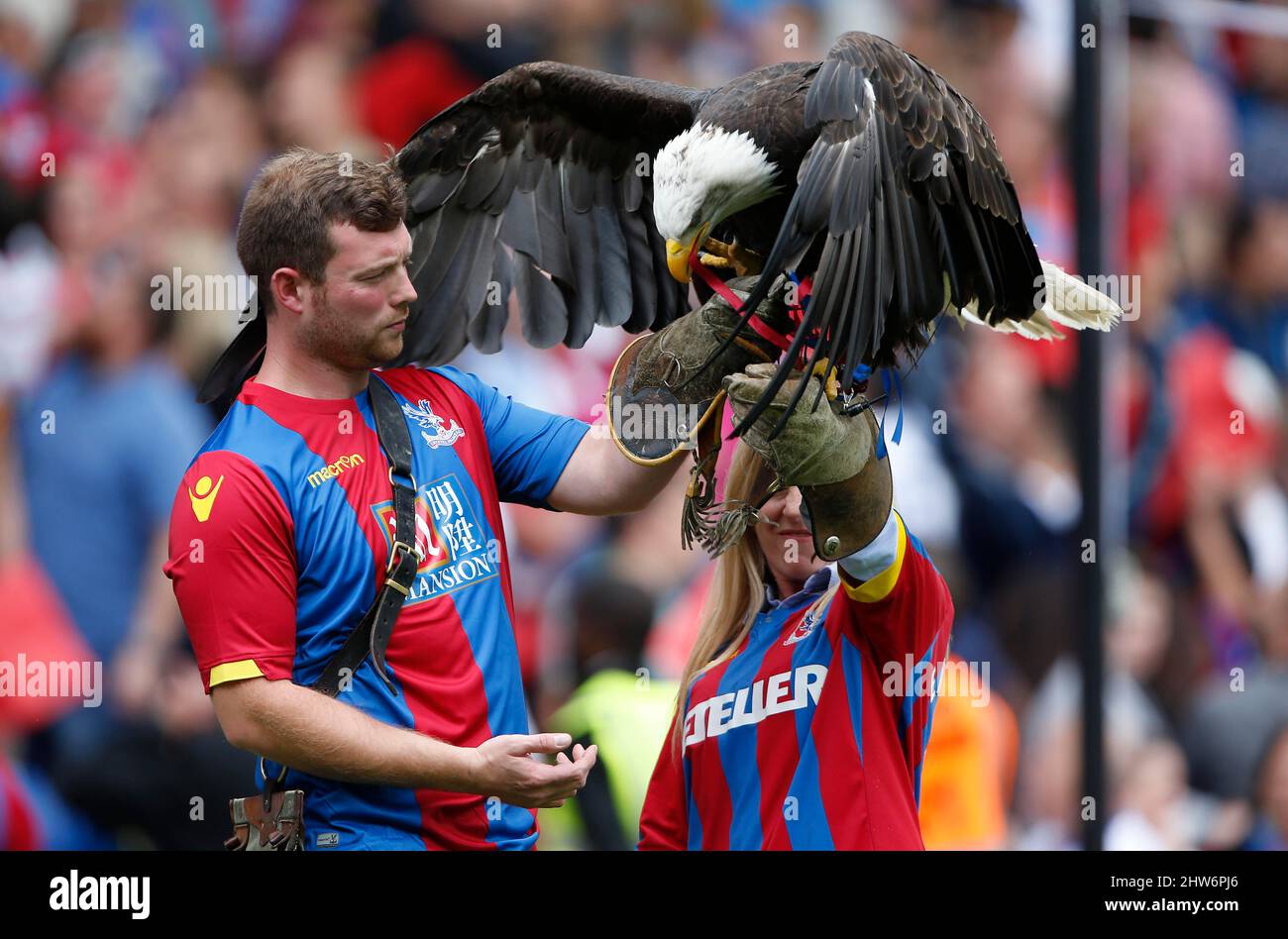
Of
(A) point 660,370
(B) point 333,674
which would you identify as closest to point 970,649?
(A) point 660,370

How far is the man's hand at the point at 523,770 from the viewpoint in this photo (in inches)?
97.7

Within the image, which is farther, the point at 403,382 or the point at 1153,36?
the point at 1153,36

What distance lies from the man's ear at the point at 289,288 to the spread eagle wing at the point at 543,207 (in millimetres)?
674

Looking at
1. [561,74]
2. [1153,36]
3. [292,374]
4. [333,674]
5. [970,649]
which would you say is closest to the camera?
[333,674]

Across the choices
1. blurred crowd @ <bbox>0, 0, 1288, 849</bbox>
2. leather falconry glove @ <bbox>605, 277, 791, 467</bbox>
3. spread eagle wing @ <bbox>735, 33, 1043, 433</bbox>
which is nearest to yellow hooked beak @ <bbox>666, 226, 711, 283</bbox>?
leather falconry glove @ <bbox>605, 277, 791, 467</bbox>

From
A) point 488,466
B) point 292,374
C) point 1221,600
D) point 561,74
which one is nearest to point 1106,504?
point 1221,600

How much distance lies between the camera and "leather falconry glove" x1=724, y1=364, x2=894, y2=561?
247 cm

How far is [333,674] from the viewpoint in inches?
102

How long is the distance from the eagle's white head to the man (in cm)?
32

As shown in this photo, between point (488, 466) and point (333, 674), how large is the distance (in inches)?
20.9

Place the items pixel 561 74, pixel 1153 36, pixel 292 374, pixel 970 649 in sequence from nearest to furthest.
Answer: pixel 292 374
pixel 561 74
pixel 970 649
pixel 1153 36

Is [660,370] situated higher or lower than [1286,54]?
lower
